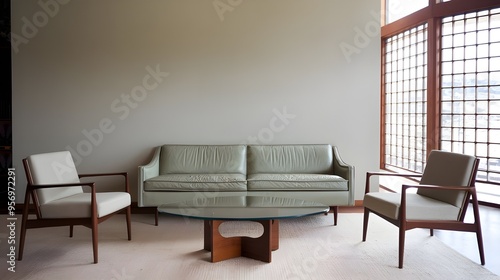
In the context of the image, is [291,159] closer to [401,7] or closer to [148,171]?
[148,171]

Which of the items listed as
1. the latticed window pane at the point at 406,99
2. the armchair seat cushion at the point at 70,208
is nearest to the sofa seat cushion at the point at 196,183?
the armchair seat cushion at the point at 70,208

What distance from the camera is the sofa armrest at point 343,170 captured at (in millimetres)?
5000

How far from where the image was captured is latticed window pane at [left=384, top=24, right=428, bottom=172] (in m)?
6.48

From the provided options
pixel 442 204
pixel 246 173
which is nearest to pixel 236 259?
pixel 442 204

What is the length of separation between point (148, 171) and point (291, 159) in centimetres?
171

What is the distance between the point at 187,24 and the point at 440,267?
399cm

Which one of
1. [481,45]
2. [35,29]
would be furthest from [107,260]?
[481,45]

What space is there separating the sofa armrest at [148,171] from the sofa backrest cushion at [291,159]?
1.10 meters

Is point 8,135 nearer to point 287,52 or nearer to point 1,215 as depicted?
point 1,215

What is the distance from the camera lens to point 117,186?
5785 millimetres

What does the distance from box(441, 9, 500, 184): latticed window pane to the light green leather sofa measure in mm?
1757

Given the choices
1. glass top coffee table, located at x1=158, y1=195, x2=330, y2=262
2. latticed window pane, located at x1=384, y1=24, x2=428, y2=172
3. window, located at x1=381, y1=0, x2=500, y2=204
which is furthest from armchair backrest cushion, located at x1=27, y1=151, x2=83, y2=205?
latticed window pane, located at x1=384, y1=24, x2=428, y2=172

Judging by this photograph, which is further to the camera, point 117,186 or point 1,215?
point 117,186

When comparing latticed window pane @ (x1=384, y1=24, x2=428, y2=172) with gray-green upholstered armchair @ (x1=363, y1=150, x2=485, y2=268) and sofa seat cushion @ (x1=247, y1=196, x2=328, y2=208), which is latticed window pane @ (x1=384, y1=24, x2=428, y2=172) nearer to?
gray-green upholstered armchair @ (x1=363, y1=150, x2=485, y2=268)
